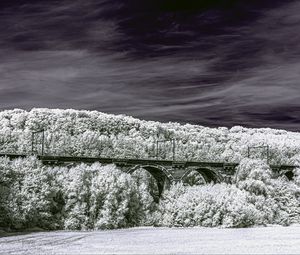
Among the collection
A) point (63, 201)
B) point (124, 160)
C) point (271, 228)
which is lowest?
point (271, 228)

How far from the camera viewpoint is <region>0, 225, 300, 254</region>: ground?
51.8 metres

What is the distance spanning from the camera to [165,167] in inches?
3457

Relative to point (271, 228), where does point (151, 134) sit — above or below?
above

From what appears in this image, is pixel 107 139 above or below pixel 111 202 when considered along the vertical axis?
above

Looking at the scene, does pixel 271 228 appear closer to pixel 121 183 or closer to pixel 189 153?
pixel 121 183

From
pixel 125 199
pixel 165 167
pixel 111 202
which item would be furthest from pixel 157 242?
pixel 165 167

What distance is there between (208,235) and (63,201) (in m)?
19.4

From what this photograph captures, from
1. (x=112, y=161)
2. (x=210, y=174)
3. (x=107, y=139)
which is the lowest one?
(x=210, y=174)

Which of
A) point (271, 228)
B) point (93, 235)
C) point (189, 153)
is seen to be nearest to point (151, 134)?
point (189, 153)

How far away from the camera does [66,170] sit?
75312mm

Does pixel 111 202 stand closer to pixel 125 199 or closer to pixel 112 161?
pixel 125 199

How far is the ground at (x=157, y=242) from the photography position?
170 feet

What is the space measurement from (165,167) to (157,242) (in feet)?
96.7

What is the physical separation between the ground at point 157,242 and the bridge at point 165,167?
12.2 m
